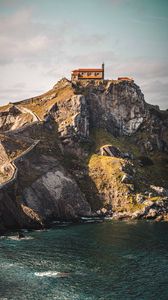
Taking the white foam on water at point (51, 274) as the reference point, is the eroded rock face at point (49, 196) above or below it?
above

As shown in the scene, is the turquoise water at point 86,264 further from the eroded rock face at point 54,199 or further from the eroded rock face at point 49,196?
the eroded rock face at point 49,196

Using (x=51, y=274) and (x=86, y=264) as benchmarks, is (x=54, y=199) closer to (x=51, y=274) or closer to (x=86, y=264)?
(x=86, y=264)

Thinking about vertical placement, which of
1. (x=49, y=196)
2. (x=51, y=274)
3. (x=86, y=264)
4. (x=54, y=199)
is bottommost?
(x=51, y=274)

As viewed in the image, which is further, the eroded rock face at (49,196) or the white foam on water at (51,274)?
the eroded rock face at (49,196)

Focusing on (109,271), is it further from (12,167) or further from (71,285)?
(12,167)

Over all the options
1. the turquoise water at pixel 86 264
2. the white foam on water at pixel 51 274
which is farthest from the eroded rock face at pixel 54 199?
the white foam on water at pixel 51 274

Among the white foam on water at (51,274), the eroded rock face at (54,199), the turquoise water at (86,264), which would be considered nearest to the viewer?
the turquoise water at (86,264)

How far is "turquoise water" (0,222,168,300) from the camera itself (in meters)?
103

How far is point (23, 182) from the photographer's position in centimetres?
18775

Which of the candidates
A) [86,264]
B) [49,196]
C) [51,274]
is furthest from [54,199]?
[51,274]

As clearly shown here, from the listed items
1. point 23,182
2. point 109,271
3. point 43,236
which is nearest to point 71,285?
point 109,271

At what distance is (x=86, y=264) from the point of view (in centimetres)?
12300

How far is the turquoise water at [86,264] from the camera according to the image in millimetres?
102625

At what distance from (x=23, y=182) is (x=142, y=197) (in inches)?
2167
